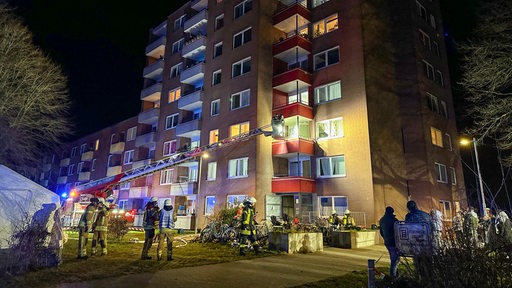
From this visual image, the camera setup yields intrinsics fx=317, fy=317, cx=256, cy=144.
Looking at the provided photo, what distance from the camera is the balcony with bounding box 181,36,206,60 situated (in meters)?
31.7

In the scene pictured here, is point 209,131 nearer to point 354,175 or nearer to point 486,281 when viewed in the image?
point 354,175

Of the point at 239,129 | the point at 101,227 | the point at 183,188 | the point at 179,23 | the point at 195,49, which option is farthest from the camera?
the point at 179,23

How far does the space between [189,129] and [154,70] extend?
13.7 meters

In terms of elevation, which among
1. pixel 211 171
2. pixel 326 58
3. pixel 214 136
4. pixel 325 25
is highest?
pixel 325 25

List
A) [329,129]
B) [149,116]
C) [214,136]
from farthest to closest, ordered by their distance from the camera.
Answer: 1. [149,116]
2. [214,136]
3. [329,129]

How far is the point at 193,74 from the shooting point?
103ft

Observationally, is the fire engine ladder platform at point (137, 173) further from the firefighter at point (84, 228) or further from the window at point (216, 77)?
the window at point (216, 77)

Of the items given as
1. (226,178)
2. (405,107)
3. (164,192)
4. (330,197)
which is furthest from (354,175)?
(164,192)

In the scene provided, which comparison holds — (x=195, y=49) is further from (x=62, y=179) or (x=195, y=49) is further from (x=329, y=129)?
(x=62, y=179)

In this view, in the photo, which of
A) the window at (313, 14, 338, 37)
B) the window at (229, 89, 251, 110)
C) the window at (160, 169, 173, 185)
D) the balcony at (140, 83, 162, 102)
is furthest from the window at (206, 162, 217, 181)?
the balcony at (140, 83, 162, 102)

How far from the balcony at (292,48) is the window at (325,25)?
1358 millimetres

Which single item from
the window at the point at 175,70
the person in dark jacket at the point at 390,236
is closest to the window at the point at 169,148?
the window at the point at 175,70

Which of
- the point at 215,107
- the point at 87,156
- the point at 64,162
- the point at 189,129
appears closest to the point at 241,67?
the point at 215,107

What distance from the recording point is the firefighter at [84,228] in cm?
1102
